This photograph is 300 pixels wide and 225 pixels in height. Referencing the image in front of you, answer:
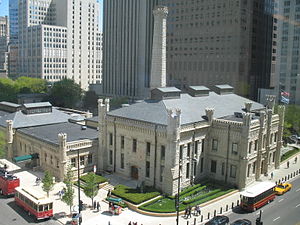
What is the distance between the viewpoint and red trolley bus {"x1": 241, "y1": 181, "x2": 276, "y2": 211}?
153 feet

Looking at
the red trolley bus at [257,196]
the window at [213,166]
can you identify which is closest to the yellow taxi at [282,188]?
the red trolley bus at [257,196]

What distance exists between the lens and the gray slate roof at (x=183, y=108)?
54291mm

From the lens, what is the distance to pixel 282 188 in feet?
178

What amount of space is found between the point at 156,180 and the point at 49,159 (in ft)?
63.2

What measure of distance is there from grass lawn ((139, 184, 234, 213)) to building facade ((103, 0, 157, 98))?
100391 mm

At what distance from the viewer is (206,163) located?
2302 inches

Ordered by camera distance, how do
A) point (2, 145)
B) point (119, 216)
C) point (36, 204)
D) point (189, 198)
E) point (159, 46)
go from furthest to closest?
point (2, 145)
point (159, 46)
point (189, 198)
point (119, 216)
point (36, 204)

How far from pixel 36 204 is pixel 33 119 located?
33.1 meters

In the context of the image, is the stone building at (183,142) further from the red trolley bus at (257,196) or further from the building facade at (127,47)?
the building facade at (127,47)

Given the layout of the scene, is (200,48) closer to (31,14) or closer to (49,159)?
(49,159)

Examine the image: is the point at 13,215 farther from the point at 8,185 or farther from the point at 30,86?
the point at 30,86

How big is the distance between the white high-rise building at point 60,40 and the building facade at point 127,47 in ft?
67.0

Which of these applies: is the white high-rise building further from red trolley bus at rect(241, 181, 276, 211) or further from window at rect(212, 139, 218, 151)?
red trolley bus at rect(241, 181, 276, 211)

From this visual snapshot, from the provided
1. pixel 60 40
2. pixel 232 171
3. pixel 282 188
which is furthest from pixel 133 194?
pixel 60 40
